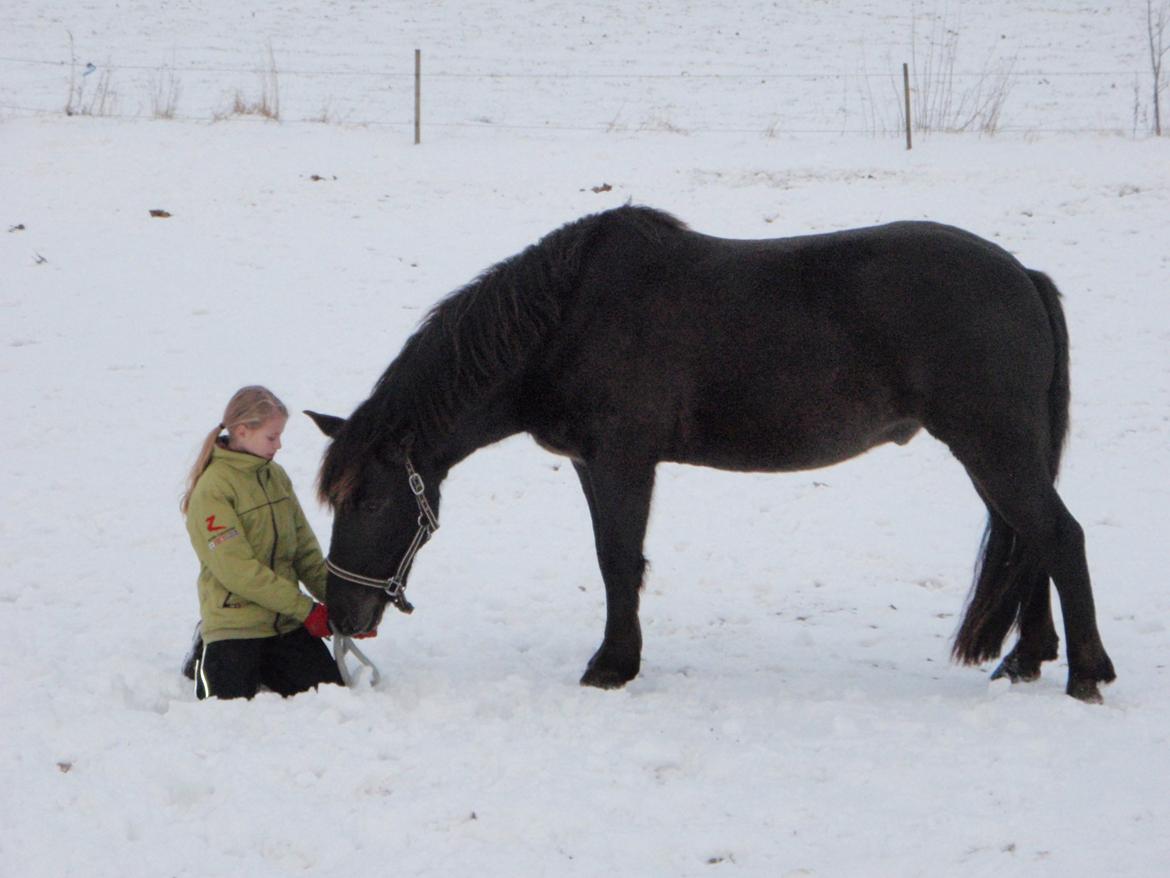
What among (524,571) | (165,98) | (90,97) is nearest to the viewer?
(524,571)

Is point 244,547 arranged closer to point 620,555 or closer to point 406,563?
point 406,563

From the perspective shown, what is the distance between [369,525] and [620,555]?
0.96 meters

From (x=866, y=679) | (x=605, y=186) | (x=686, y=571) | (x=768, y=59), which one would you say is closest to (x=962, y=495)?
(x=686, y=571)

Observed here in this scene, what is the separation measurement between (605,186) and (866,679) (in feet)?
29.1

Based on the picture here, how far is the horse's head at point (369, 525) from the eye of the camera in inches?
165

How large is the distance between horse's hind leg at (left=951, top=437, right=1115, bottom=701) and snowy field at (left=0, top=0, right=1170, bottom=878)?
0.16m

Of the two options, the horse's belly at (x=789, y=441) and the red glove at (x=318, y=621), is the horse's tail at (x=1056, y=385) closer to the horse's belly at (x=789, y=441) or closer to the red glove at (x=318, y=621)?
the horse's belly at (x=789, y=441)

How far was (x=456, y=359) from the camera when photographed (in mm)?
4285

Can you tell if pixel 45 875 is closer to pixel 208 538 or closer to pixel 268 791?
pixel 268 791

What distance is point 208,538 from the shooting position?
410 cm

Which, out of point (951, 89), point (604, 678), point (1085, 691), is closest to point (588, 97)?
point (951, 89)

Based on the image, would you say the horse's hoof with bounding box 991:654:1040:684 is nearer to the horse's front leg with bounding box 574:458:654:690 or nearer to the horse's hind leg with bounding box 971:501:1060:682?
the horse's hind leg with bounding box 971:501:1060:682

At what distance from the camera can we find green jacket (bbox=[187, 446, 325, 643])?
13.5 feet

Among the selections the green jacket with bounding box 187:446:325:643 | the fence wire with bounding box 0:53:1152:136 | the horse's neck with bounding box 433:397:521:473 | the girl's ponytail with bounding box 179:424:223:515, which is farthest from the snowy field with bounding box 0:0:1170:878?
the fence wire with bounding box 0:53:1152:136
